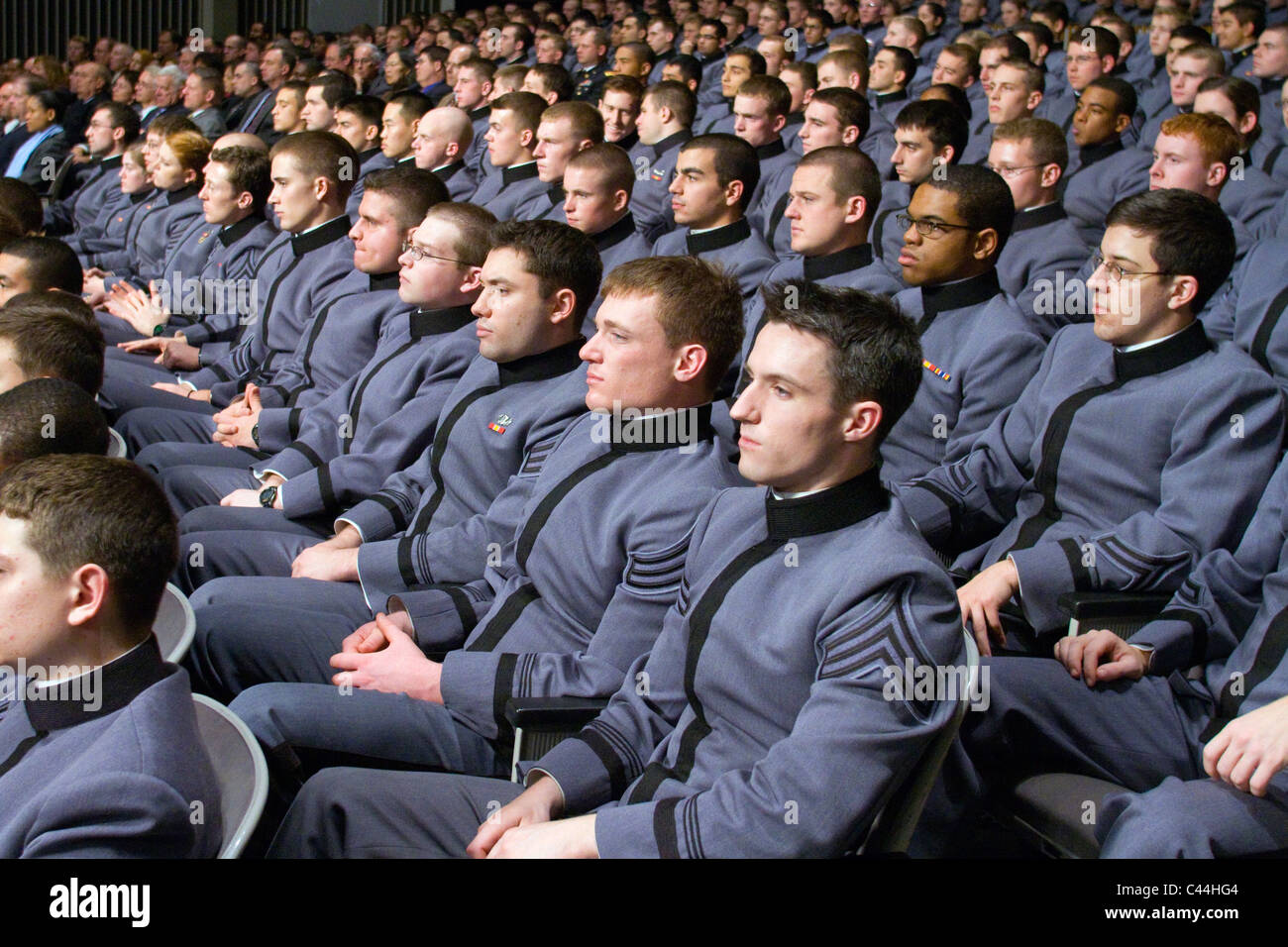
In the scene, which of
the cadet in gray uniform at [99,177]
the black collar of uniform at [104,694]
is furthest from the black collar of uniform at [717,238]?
the cadet in gray uniform at [99,177]

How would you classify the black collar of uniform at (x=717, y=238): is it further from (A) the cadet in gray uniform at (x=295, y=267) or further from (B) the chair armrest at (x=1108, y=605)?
(B) the chair armrest at (x=1108, y=605)

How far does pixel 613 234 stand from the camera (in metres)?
3.51

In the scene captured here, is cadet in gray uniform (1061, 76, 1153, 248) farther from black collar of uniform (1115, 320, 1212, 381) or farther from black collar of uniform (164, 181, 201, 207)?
black collar of uniform (164, 181, 201, 207)

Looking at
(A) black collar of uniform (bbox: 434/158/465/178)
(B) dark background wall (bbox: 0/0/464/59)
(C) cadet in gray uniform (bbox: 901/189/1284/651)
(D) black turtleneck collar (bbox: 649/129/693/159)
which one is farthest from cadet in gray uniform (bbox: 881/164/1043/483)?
(B) dark background wall (bbox: 0/0/464/59)

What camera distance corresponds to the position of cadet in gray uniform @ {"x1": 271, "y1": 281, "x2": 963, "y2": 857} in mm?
1288

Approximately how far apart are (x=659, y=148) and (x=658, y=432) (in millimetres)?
3111

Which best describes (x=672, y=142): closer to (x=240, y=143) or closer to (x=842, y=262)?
(x=240, y=143)

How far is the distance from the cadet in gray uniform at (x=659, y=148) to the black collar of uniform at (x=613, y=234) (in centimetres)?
115

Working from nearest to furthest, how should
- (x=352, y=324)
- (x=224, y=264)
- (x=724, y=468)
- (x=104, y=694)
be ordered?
1. (x=104, y=694)
2. (x=724, y=468)
3. (x=352, y=324)
4. (x=224, y=264)

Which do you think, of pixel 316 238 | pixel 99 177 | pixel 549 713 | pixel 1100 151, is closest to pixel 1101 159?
pixel 1100 151

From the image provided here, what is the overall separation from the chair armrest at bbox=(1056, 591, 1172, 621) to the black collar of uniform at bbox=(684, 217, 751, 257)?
5.85ft

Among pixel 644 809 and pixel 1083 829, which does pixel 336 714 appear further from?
pixel 1083 829

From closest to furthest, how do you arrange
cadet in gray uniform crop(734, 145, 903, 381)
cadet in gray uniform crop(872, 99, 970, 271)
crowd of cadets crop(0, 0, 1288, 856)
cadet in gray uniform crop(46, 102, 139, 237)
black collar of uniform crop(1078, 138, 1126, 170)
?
1. crowd of cadets crop(0, 0, 1288, 856)
2. cadet in gray uniform crop(734, 145, 903, 381)
3. cadet in gray uniform crop(872, 99, 970, 271)
4. black collar of uniform crop(1078, 138, 1126, 170)
5. cadet in gray uniform crop(46, 102, 139, 237)

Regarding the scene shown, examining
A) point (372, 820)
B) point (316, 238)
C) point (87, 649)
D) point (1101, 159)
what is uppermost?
point (1101, 159)
